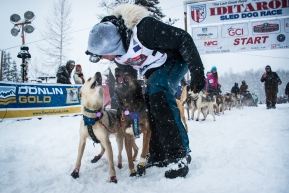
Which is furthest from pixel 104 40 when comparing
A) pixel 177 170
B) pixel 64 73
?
pixel 64 73

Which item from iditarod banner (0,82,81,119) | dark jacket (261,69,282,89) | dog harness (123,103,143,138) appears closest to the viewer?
dog harness (123,103,143,138)

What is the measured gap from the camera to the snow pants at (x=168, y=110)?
1.71 m

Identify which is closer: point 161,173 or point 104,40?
point 104,40

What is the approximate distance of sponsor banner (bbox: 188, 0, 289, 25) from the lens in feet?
30.3

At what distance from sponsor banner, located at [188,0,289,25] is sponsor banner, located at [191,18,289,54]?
0.29m

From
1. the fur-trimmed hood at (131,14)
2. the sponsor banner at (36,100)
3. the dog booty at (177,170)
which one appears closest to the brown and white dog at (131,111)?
the dog booty at (177,170)

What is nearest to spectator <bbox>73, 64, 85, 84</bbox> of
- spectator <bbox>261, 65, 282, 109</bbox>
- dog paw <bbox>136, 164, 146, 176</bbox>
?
dog paw <bbox>136, 164, 146, 176</bbox>

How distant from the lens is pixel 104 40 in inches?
64.8

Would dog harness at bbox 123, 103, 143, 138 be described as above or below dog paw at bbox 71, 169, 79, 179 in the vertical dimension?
above

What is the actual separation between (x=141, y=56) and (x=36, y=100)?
5065 mm

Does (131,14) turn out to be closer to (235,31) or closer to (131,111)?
(131,111)

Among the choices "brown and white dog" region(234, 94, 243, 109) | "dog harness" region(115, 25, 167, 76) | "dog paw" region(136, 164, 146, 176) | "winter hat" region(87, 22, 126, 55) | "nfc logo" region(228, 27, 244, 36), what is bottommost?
"brown and white dog" region(234, 94, 243, 109)

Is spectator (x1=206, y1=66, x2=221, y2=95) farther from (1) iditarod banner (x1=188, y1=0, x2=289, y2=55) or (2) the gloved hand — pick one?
(2) the gloved hand

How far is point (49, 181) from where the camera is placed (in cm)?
165
